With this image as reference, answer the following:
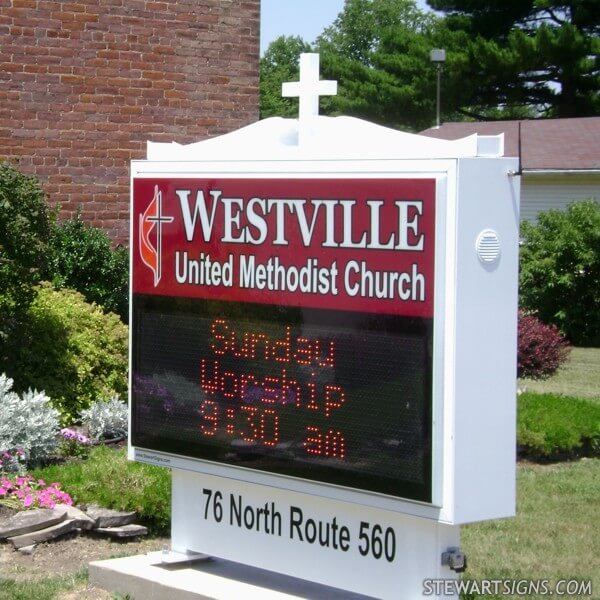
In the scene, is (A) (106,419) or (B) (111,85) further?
(B) (111,85)

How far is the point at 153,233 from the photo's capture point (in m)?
6.29

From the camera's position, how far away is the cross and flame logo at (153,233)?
6.26m

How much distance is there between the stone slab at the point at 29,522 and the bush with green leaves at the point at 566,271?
15716 millimetres

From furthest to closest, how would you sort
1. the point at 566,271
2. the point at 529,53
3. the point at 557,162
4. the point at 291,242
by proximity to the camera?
the point at 529,53 → the point at 557,162 → the point at 566,271 → the point at 291,242

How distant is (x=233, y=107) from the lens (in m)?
14.6

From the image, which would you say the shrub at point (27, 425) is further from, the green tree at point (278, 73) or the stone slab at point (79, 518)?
the green tree at point (278, 73)

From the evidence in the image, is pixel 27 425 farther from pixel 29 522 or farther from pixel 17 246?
pixel 17 246

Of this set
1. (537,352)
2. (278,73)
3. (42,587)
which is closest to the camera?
(42,587)

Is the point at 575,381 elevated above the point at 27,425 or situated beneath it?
situated beneath

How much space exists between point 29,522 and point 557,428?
519 cm

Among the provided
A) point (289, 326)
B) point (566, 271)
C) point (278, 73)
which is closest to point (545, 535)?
point (289, 326)

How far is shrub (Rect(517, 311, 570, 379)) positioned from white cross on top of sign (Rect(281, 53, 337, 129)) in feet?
34.3

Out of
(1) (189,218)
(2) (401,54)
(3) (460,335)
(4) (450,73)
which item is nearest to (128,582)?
(1) (189,218)

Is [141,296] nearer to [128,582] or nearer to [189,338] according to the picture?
[189,338]
